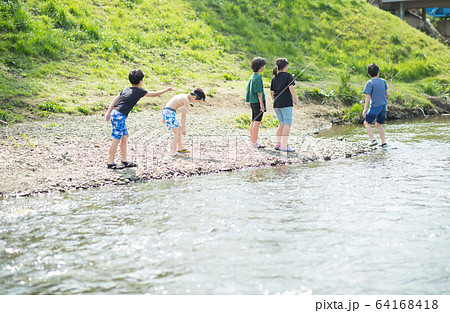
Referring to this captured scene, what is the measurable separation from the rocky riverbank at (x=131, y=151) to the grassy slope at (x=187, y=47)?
2.00 m

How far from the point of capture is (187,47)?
20.3 meters

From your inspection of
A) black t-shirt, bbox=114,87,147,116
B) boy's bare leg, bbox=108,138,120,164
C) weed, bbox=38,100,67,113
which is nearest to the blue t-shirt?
black t-shirt, bbox=114,87,147,116

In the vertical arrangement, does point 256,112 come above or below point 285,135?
above

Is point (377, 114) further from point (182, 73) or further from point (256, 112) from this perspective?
point (182, 73)

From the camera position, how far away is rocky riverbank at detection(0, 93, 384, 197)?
7.30 m

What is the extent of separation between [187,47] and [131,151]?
40.1 feet

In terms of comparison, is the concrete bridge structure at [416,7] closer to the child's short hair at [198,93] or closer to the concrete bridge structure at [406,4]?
the concrete bridge structure at [406,4]

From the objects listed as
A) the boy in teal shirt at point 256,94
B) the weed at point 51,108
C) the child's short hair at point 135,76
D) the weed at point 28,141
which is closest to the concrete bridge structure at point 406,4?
the boy in teal shirt at point 256,94

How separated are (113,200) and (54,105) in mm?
7207

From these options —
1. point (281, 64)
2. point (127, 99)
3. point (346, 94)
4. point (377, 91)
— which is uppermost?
point (281, 64)

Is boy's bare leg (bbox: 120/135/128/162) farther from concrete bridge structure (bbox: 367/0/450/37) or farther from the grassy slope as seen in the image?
concrete bridge structure (bbox: 367/0/450/37)

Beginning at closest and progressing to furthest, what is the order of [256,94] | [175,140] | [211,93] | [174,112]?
[175,140]
[174,112]
[256,94]
[211,93]

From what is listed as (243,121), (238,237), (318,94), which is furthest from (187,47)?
(238,237)
